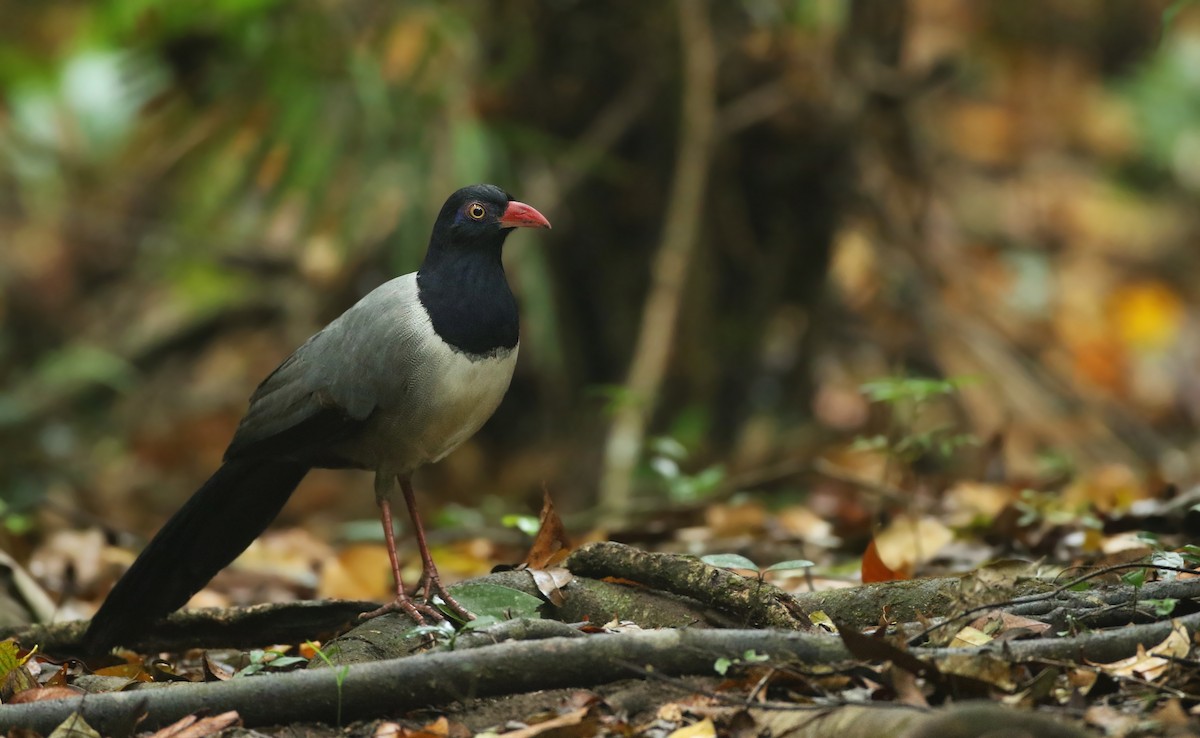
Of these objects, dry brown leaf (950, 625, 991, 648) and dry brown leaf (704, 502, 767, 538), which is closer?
dry brown leaf (950, 625, 991, 648)

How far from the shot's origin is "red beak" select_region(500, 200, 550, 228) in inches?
185

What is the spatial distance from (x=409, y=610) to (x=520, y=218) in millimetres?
1427

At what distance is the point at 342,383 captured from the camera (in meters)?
4.39

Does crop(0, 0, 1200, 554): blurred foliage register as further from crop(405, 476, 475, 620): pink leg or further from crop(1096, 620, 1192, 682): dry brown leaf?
crop(1096, 620, 1192, 682): dry brown leaf

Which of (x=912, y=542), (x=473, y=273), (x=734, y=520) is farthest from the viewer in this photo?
(x=734, y=520)

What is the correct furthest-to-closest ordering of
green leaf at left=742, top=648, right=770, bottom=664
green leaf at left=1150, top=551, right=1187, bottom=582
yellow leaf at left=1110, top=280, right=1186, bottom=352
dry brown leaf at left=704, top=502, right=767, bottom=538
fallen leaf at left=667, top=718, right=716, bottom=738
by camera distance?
yellow leaf at left=1110, top=280, right=1186, bottom=352
dry brown leaf at left=704, top=502, right=767, bottom=538
green leaf at left=1150, top=551, right=1187, bottom=582
green leaf at left=742, top=648, right=770, bottom=664
fallen leaf at left=667, top=718, right=716, bottom=738

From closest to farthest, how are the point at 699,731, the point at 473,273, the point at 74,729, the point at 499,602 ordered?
the point at 699,731 < the point at 74,729 < the point at 499,602 < the point at 473,273

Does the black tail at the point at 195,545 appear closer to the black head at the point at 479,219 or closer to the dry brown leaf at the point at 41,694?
the dry brown leaf at the point at 41,694

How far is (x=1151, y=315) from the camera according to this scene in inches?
503

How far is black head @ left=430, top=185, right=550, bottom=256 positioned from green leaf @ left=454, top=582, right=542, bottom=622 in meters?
1.34

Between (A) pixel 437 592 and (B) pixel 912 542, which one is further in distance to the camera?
(B) pixel 912 542

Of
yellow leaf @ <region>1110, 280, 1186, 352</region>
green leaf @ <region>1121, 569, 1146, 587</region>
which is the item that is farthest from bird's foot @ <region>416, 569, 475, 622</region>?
yellow leaf @ <region>1110, 280, 1186, 352</region>

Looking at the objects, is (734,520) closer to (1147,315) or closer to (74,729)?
(74,729)

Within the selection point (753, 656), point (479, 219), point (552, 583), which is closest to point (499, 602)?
point (552, 583)
